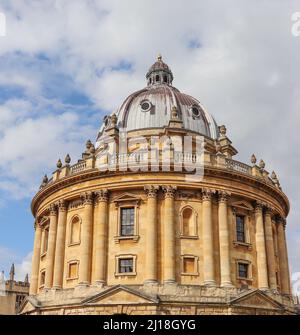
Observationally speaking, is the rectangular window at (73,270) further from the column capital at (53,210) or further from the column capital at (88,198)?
the column capital at (53,210)

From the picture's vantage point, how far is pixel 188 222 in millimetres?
36375

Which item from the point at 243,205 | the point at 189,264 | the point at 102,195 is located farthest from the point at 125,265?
the point at 243,205

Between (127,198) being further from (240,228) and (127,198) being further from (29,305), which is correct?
(29,305)

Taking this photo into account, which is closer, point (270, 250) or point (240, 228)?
point (240, 228)

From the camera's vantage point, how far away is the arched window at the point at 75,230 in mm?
37938

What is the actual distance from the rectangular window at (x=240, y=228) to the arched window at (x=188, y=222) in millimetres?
4054

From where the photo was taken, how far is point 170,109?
1842 inches

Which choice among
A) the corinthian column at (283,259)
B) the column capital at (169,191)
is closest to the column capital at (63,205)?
the column capital at (169,191)

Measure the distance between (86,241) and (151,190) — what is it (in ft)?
20.2

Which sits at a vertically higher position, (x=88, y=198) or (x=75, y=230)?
(x=88, y=198)

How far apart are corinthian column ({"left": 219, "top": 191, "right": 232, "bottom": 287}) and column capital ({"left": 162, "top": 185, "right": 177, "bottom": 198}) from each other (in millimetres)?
3783
